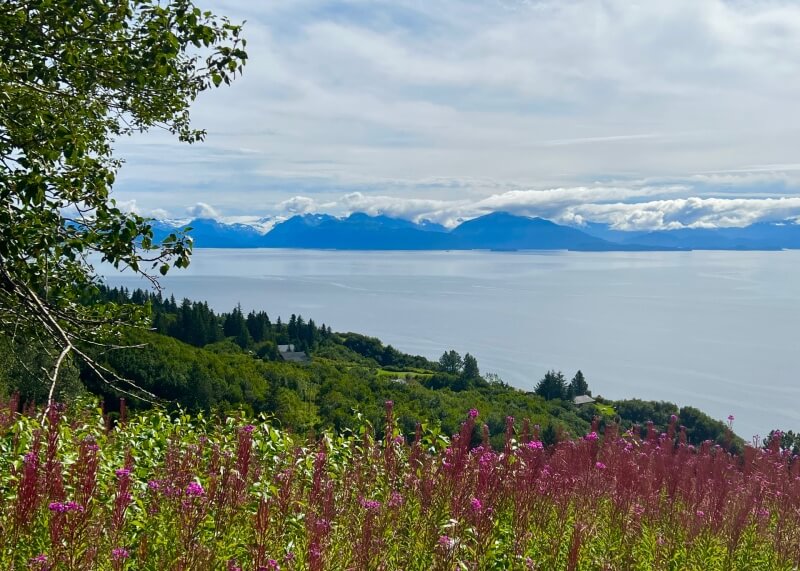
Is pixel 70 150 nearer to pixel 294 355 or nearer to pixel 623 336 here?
pixel 294 355

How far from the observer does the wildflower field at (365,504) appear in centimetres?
306

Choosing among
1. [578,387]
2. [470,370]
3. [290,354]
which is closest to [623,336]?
[578,387]

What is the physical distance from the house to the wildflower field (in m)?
105

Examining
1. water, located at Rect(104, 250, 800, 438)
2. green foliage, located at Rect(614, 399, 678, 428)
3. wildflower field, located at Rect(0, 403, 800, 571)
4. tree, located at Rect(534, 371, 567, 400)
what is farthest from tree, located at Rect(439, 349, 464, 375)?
wildflower field, located at Rect(0, 403, 800, 571)

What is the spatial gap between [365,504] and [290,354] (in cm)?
11250

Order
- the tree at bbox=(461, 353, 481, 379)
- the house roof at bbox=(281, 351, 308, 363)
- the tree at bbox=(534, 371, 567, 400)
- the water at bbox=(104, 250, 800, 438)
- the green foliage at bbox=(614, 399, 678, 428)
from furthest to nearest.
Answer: the house roof at bbox=(281, 351, 308, 363)
the tree at bbox=(461, 353, 481, 379)
the water at bbox=(104, 250, 800, 438)
the tree at bbox=(534, 371, 567, 400)
the green foliage at bbox=(614, 399, 678, 428)

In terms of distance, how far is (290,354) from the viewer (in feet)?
375

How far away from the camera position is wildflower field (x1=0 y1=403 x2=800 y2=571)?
306 cm

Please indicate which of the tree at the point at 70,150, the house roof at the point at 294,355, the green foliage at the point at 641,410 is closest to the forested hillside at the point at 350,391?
the green foliage at the point at 641,410

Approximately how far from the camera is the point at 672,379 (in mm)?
90625

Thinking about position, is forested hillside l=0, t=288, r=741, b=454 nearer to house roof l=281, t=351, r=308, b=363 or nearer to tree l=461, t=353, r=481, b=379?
tree l=461, t=353, r=481, b=379

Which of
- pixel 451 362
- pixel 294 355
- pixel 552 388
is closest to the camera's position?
pixel 552 388

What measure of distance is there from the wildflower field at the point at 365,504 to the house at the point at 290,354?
343 feet

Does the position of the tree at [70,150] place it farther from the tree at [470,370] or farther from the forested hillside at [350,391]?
the tree at [470,370]
